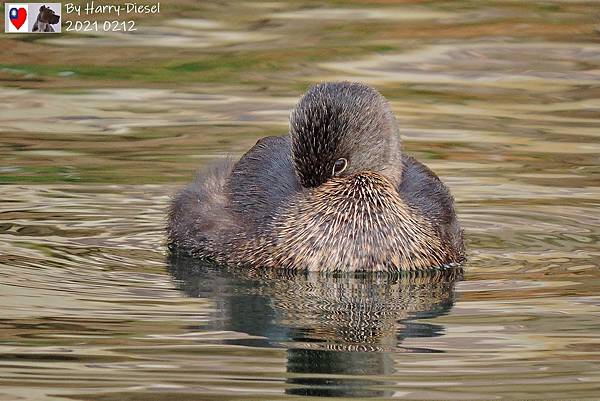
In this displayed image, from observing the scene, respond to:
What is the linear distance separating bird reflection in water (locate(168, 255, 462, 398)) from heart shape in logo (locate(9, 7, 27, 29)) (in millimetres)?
7992

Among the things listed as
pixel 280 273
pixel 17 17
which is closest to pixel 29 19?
pixel 17 17

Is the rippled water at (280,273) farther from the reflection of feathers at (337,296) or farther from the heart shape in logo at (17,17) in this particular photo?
the heart shape in logo at (17,17)

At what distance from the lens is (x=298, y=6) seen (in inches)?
784

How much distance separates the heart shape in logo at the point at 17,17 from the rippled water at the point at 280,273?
0.66 feet

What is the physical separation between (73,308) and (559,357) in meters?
2.86

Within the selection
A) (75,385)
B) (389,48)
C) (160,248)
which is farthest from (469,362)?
(389,48)

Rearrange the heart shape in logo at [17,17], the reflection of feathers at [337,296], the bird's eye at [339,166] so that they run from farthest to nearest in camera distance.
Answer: the heart shape in logo at [17,17] → the bird's eye at [339,166] → the reflection of feathers at [337,296]

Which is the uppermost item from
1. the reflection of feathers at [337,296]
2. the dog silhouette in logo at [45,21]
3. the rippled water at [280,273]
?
the dog silhouette in logo at [45,21]

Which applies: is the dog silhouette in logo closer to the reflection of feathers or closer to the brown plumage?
the brown plumage

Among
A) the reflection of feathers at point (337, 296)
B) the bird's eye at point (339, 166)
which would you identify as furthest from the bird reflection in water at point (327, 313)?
the bird's eye at point (339, 166)

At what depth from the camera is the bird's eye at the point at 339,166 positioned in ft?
37.0

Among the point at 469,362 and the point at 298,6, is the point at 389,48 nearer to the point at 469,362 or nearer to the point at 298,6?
the point at 298,6

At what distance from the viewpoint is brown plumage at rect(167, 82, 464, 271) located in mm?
11039

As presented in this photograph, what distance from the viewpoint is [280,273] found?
11219mm
